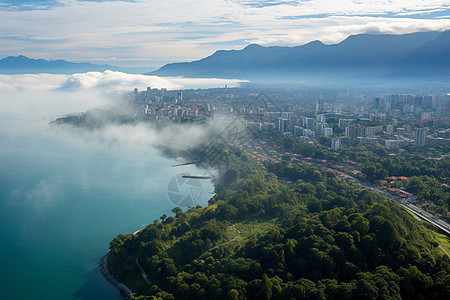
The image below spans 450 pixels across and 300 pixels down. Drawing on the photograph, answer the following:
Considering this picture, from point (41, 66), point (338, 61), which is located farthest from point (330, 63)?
point (41, 66)

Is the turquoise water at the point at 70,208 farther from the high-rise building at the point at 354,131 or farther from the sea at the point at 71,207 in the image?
the high-rise building at the point at 354,131

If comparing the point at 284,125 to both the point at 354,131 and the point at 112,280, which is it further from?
the point at 112,280

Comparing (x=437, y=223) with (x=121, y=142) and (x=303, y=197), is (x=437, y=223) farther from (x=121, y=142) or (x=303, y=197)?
A: (x=121, y=142)

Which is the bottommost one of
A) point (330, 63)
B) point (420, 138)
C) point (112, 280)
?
point (112, 280)

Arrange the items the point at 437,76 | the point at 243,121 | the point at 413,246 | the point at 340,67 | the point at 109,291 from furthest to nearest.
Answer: the point at 340,67, the point at 437,76, the point at 243,121, the point at 109,291, the point at 413,246

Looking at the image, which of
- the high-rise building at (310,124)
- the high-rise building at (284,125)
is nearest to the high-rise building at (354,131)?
the high-rise building at (310,124)

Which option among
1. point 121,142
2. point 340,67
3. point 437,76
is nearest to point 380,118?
point 121,142
